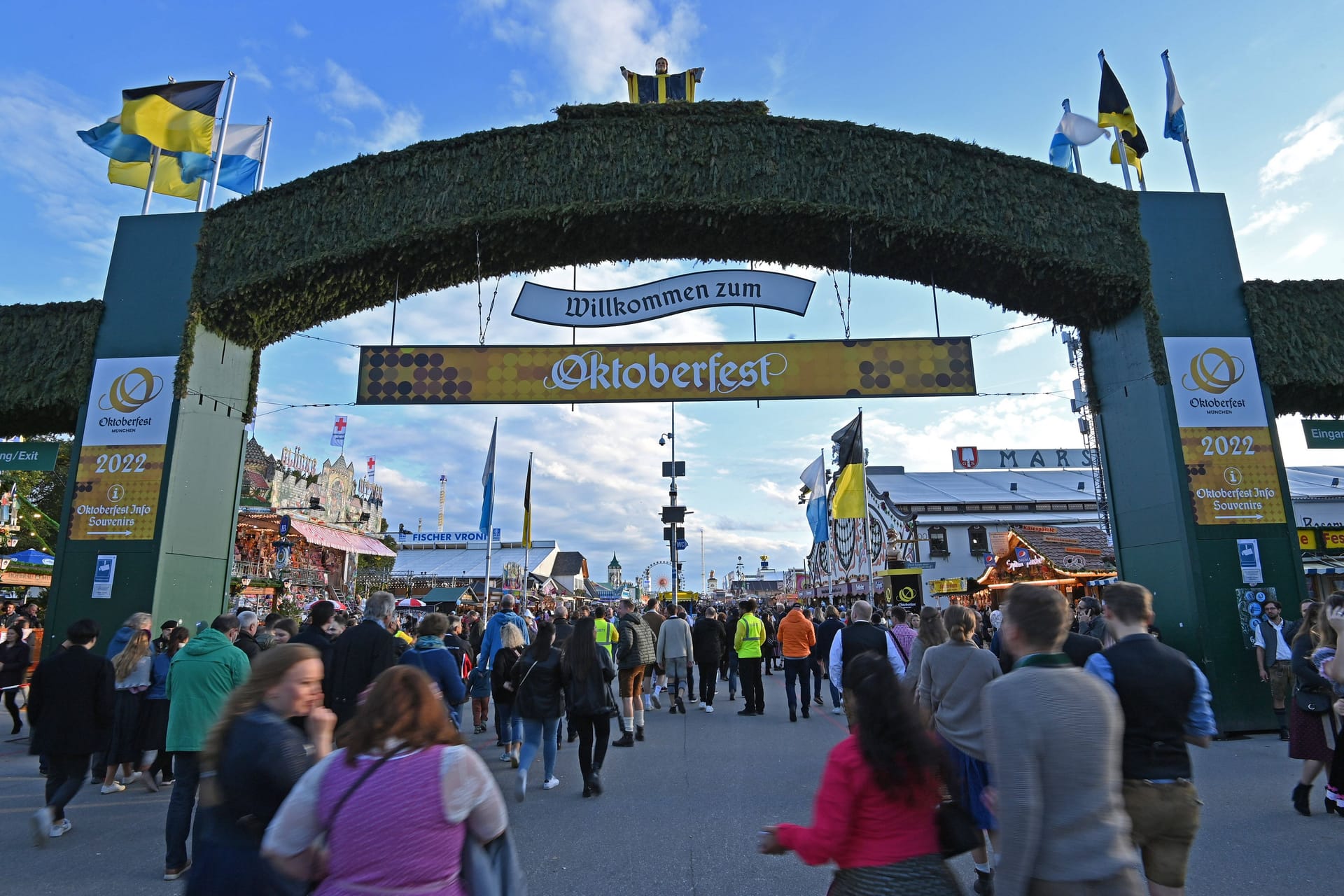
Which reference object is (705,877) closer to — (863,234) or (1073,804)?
(1073,804)

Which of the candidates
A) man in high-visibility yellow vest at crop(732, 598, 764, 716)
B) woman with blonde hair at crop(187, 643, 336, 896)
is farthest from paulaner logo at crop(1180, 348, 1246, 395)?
woman with blonde hair at crop(187, 643, 336, 896)

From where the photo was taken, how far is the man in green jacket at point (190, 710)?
5.09 meters

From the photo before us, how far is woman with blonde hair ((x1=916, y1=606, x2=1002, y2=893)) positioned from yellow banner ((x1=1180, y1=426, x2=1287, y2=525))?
24.6 ft

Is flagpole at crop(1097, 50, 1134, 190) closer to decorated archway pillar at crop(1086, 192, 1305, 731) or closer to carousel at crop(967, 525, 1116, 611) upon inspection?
decorated archway pillar at crop(1086, 192, 1305, 731)

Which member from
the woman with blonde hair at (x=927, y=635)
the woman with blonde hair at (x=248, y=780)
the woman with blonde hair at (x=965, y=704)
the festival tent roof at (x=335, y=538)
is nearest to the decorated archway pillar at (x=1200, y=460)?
the woman with blonde hair at (x=927, y=635)

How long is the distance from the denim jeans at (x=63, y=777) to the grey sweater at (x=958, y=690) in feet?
20.1

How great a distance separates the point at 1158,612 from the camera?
10688mm

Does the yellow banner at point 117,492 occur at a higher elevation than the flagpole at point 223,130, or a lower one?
lower

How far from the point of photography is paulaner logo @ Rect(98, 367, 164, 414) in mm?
10891

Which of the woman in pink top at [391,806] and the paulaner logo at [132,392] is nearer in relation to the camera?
the woman in pink top at [391,806]

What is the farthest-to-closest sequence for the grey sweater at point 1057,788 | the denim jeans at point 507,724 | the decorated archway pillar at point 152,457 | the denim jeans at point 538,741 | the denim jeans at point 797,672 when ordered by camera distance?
the denim jeans at point 797,672 < the decorated archway pillar at point 152,457 < the denim jeans at point 507,724 < the denim jeans at point 538,741 < the grey sweater at point 1057,788

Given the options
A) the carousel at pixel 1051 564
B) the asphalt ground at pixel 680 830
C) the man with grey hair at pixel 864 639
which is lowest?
the asphalt ground at pixel 680 830

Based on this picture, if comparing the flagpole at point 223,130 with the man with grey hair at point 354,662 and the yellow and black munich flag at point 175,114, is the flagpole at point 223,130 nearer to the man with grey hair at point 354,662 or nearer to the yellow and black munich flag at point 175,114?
the yellow and black munich flag at point 175,114

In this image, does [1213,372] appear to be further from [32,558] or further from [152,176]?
[32,558]
